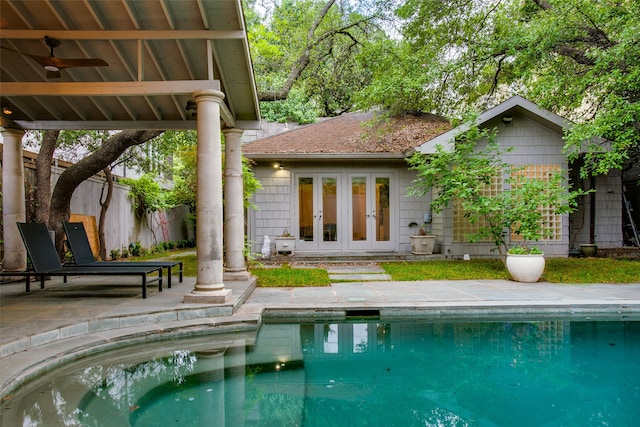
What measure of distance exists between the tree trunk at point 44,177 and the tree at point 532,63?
7.69 meters

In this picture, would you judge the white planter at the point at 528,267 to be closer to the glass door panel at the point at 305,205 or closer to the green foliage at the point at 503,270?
the green foliage at the point at 503,270

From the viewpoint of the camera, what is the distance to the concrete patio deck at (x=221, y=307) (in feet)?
12.2

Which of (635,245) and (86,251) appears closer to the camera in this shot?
(86,251)

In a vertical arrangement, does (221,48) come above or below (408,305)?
above

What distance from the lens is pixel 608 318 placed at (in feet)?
17.0

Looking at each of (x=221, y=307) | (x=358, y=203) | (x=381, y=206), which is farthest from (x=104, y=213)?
(x=381, y=206)

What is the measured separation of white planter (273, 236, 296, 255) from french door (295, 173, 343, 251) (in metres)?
0.52

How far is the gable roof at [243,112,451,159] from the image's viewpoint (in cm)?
1062

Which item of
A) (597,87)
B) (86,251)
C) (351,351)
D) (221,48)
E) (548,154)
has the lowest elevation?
(351,351)

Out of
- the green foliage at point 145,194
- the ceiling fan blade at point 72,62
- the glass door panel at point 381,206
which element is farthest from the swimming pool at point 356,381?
the green foliage at point 145,194

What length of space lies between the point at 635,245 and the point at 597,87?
6238mm

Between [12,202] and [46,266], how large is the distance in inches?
77.0

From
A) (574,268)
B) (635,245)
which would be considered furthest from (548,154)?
(635,245)

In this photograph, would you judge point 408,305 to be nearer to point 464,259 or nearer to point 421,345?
point 421,345
